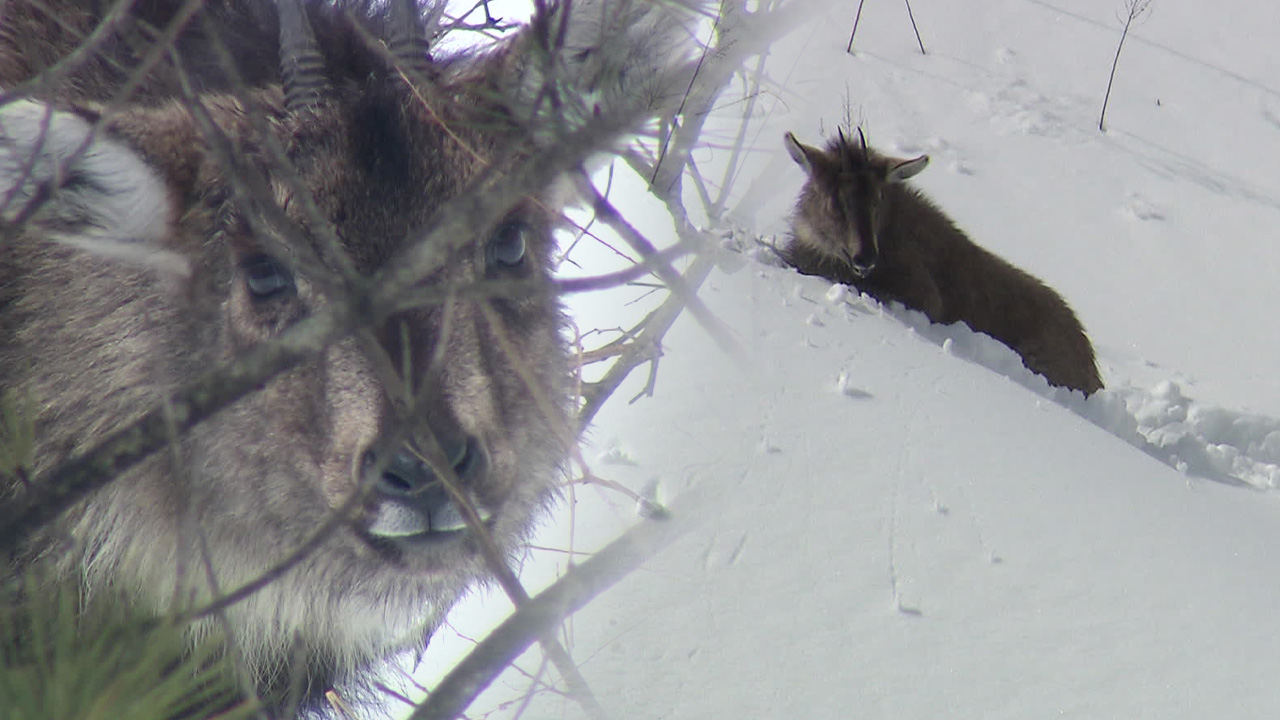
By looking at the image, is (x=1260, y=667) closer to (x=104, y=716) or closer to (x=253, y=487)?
(x=253, y=487)

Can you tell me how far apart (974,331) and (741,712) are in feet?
16.2

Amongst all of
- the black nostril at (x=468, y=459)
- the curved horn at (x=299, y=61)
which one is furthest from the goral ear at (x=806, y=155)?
the black nostril at (x=468, y=459)

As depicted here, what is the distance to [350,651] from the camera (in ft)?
10.6

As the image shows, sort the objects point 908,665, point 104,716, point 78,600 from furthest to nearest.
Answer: point 908,665, point 78,600, point 104,716

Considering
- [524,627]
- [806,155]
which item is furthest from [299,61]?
[806,155]

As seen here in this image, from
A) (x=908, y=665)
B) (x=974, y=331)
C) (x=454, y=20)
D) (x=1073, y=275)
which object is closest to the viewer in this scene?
(x=454, y=20)

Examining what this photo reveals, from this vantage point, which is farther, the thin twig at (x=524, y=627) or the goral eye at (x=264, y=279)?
the goral eye at (x=264, y=279)

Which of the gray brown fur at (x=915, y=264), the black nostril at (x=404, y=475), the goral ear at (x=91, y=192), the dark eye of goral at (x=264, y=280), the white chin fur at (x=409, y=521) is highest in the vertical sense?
the goral ear at (x=91, y=192)

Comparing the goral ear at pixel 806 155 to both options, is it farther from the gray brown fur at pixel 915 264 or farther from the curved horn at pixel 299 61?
the curved horn at pixel 299 61

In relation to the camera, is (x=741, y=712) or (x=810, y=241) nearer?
(x=741, y=712)

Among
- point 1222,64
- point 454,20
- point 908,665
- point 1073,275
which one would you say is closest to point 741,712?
point 908,665

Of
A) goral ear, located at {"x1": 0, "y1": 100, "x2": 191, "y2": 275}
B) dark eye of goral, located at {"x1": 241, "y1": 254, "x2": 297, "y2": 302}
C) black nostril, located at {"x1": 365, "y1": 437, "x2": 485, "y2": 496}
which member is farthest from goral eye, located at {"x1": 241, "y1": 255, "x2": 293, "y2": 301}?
black nostril, located at {"x1": 365, "y1": 437, "x2": 485, "y2": 496}

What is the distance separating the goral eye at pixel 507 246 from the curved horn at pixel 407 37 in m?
0.44

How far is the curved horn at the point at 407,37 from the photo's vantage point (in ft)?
7.68
